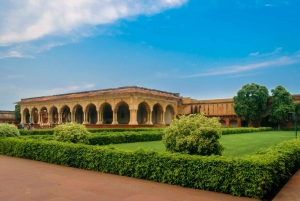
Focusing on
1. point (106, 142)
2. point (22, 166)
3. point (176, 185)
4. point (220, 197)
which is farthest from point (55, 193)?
point (106, 142)

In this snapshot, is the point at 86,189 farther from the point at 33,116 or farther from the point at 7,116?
the point at 7,116

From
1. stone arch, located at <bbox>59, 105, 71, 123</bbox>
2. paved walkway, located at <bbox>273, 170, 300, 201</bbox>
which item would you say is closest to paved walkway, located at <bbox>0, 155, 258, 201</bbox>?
paved walkway, located at <bbox>273, 170, 300, 201</bbox>

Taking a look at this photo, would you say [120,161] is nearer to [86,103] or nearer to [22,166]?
[22,166]

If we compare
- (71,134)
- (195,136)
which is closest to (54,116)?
(71,134)

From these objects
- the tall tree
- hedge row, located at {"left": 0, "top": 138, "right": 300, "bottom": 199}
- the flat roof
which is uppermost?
the flat roof

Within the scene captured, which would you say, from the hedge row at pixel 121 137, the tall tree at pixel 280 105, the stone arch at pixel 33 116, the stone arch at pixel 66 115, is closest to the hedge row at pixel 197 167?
the hedge row at pixel 121 137

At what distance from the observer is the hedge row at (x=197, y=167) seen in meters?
5.60

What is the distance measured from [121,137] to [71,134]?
529cm

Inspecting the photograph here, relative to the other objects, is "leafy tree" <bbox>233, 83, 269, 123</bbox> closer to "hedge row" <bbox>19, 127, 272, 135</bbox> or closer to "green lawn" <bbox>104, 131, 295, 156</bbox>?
"hedge row" <bbox>19, 127, 272, 135</bbox>

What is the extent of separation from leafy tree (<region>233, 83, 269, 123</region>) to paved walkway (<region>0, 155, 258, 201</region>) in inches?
1227

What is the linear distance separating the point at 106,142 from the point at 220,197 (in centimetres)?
1121

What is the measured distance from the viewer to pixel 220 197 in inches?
222

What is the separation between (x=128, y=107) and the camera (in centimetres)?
3806

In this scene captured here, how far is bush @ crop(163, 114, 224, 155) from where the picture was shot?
7754 millimetres
